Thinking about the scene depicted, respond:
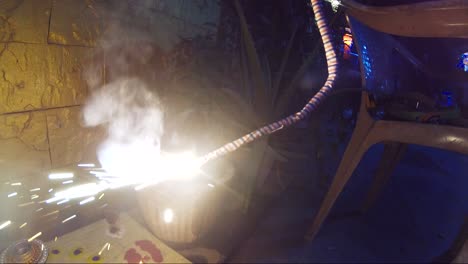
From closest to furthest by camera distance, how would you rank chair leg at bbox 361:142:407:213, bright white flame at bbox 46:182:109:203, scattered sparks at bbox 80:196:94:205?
bright white flame at bbox 46:182:109:203 → scattered sparks at bbox 80:196:94:205 → chair leg at bbox 361:142:407:213

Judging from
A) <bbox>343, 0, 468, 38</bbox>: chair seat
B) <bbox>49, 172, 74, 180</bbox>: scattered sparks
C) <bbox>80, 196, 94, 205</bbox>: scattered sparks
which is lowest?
<bbox>80, 196, 94, 205</bbox>: scattered sparks

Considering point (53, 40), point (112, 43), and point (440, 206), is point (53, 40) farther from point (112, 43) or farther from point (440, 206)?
point (440, 206)

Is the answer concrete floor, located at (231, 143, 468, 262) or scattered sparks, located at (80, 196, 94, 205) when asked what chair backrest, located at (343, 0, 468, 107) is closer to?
concrete floor, located at (231, 143, 468, 262)

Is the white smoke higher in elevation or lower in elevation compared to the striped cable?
lower

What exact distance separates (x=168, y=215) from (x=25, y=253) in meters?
0.84

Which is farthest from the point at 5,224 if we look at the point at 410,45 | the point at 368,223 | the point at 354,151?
the point at 410,45

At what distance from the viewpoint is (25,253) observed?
1.56 m

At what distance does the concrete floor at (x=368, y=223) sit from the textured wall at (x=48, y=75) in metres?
1.58

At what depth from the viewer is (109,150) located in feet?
7.73

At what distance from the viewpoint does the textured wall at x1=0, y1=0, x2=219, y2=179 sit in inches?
64.1

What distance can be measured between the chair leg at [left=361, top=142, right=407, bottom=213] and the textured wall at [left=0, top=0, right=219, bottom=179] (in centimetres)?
247

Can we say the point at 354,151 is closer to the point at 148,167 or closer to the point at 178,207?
the point at 178,207

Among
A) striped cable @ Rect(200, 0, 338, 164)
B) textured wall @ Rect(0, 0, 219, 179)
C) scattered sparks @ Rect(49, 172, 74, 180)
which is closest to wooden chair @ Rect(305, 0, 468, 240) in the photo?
striped cable @ Rect(200, 0, 338, 164)

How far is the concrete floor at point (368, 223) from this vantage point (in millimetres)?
2158
